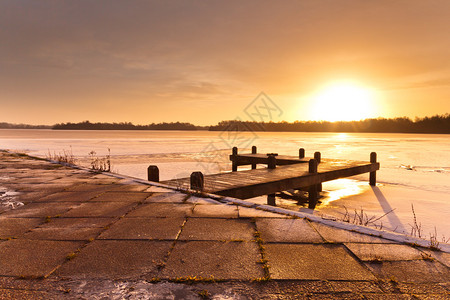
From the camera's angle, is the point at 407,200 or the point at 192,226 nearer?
the point at 192,226

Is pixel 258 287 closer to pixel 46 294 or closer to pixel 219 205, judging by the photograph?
pixel 46 294

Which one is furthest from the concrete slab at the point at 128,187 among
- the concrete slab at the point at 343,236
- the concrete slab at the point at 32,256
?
the concrete slab at the point at 343,236

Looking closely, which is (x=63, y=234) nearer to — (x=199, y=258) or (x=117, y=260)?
(x=117, y=260)

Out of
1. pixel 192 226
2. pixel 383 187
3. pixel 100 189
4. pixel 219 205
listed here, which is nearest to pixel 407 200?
pixel 383 187

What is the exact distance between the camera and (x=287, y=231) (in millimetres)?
3902

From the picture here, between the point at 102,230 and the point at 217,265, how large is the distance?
196cm

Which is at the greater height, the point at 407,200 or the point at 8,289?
the point at 8,289

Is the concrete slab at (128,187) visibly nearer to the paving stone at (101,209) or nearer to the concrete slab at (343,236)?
the paving stone at (101,209)

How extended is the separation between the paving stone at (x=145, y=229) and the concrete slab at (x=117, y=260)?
20cm

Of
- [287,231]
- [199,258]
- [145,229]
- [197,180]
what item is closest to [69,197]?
[197,180]

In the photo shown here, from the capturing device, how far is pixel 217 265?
2.91 metres

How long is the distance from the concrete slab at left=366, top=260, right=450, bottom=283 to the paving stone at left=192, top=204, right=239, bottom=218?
227 cm

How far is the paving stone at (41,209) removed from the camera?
4.67m

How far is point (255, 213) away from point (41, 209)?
3890 mm
